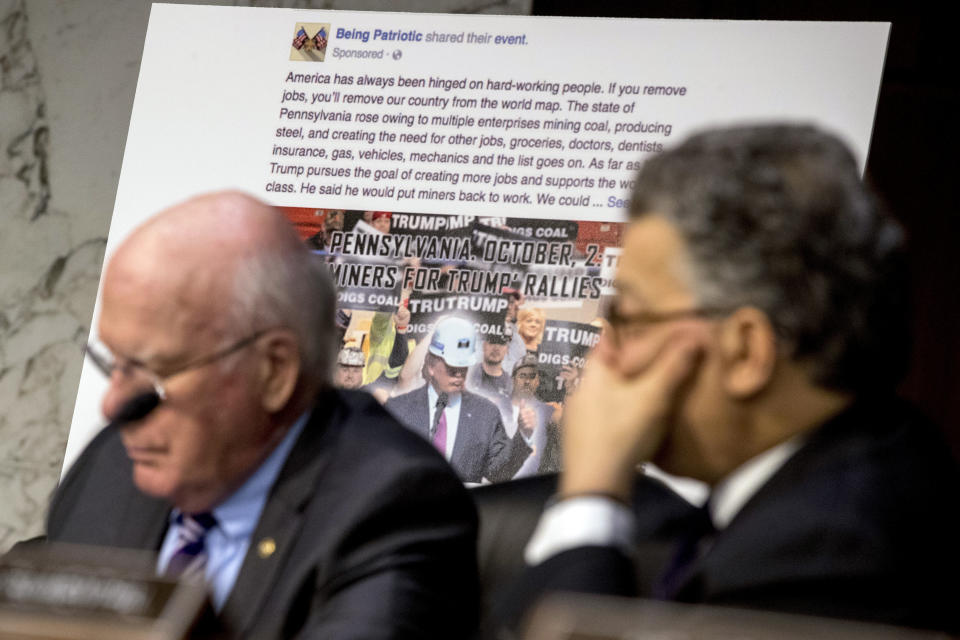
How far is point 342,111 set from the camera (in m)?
3.80

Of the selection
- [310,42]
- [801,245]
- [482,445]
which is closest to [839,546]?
[801,245]

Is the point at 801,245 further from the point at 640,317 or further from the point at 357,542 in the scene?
the point at 357,542

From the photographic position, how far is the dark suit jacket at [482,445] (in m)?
Result: 3.53

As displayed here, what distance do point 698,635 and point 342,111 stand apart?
3.12 meters

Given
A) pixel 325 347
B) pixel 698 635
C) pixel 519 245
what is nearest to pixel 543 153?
pixel 519 245

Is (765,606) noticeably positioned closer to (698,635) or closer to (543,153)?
(698,635)

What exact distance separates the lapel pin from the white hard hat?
73.3 inches

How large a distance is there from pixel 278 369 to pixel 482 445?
5.71ft

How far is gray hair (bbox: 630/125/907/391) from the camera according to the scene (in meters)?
1.36

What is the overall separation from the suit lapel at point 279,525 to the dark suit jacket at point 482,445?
1.62m

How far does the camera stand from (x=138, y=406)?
177cm

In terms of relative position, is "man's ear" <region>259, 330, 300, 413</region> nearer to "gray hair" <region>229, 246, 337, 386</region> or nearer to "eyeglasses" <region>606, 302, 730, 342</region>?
"gray hair" <region>229, 246, 337, 386</region>

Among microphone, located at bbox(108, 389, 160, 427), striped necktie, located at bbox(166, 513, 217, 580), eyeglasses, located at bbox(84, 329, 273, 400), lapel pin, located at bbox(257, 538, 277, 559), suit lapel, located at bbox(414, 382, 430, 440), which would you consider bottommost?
striped necktie, located at bbox(166, 513, 217, 580)

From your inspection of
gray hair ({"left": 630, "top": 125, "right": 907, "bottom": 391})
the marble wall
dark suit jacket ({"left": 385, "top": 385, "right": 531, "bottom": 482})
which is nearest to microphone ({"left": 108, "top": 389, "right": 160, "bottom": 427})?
gray hair ({"left": 630, "top": 125, "right": 907, "bottom": 391})
